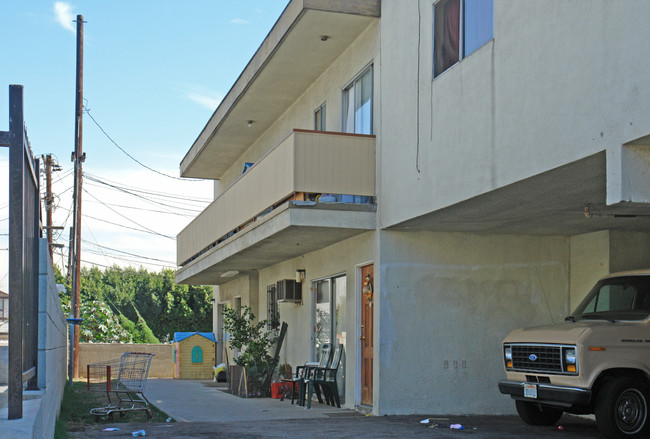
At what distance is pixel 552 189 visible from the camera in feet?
32.2

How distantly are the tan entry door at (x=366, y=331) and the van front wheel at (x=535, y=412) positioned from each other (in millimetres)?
3082

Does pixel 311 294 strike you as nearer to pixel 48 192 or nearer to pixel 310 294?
pixel 310 294

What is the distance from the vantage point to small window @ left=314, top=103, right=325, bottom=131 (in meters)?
17.4

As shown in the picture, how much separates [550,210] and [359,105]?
507 centimetres

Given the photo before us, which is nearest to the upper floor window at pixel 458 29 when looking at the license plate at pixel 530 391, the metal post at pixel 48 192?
the license plate at pixel 530 391

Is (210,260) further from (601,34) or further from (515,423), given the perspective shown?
(601,34)

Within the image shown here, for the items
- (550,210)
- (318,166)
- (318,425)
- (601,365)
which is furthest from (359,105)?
(601,365)

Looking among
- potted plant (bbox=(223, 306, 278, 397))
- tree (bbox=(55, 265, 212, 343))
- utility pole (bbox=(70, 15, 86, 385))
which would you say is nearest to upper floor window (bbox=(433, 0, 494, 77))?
potted plant (bbox=(223, 306, 278, 397))

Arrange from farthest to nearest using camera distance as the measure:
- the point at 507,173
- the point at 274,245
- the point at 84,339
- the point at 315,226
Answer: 1. the point at 84,339
2. the point at 274,245
3. the point at 315,226
4. the point at 507,173

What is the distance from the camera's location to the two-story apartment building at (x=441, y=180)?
327 inches

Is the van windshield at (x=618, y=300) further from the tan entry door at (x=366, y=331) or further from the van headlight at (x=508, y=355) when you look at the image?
the tan entry door at (x=366, y=331)

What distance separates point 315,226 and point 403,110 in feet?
8.07

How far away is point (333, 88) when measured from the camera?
16.6 metres

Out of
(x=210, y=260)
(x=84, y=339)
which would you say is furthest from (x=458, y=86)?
(x=84, y=339)
